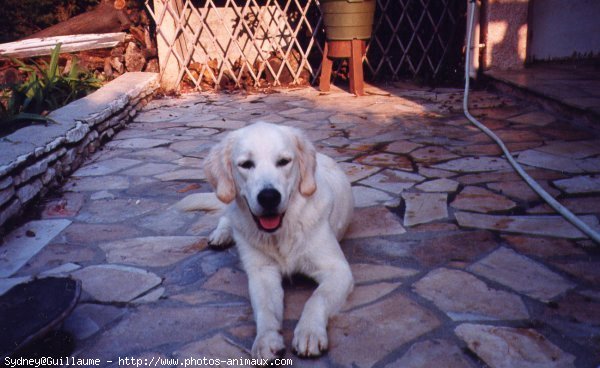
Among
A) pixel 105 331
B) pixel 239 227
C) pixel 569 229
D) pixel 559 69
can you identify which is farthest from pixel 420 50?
pixel 105 331

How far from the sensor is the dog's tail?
2770 mm

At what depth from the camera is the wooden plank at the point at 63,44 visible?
20.0 feet

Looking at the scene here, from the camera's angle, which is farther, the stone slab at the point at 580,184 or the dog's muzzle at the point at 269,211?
the stone slab at the point at 580,184

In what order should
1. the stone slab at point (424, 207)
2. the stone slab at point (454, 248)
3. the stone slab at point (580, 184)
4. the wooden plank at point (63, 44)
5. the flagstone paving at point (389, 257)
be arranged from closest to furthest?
the flagstone paving at point (389, 257) < the stone slab at point (454, 248) < the stone slab at point (424, 207) < the stone slab at point (580, 184) < the wooden plank at point (63, 44)

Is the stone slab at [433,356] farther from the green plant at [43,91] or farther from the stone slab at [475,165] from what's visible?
the green plant at [43,91]

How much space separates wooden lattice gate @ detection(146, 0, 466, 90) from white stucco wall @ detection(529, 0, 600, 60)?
0.96 m

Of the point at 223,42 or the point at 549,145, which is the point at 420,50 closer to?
the point at 223,42

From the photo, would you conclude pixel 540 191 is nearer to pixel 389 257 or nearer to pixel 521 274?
pixel 521 274

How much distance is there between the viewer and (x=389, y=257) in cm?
221

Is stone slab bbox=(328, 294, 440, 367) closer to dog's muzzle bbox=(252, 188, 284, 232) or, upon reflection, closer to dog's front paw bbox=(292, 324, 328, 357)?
dog's front paw bbox=(292, 324, 328, 357)

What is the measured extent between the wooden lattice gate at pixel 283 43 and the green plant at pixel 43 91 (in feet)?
4.13

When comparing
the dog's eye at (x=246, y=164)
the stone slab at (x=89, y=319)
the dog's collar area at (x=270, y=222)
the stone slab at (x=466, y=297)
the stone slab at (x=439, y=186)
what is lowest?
the stone slab at (x=89, y=319)

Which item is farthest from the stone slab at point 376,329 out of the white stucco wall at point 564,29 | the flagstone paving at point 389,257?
the white stucco wall at point 564,29

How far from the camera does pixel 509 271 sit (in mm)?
2008
